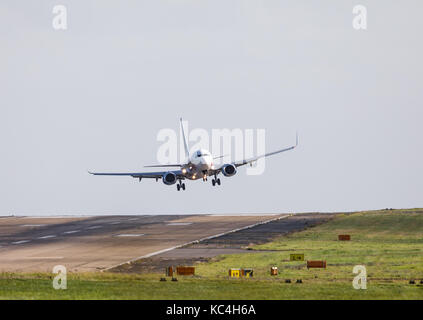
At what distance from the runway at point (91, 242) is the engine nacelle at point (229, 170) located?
6.77m

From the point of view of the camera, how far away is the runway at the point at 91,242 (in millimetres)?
54103

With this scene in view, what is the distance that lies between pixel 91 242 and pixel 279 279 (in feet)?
112

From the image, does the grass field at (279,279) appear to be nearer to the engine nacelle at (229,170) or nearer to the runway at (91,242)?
the runway at (91,242)

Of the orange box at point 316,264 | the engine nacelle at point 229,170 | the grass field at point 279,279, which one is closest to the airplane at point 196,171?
the engine nacelle at point 229,170

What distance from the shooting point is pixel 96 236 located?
79.8m

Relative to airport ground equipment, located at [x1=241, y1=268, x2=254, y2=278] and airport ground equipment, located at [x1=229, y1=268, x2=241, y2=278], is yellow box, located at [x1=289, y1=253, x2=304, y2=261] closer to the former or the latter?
airport ground equipment, located at [x1=241, y1=268, x2=254, y2=278]

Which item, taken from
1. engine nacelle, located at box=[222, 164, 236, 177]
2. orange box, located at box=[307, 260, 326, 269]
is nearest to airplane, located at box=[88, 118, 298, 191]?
engine nacelle, located at box=[222, 164, 236, 177]

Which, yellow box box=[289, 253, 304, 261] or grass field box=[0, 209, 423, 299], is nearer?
grass field box=[0, 209, 423, 299]

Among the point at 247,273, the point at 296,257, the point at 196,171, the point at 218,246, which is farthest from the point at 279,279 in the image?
the point at 196,171

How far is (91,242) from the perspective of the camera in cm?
7175

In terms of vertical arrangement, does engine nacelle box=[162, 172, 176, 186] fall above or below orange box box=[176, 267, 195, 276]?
above

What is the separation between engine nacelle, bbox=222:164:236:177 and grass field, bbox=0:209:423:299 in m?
33.0

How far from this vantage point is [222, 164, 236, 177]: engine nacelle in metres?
101
